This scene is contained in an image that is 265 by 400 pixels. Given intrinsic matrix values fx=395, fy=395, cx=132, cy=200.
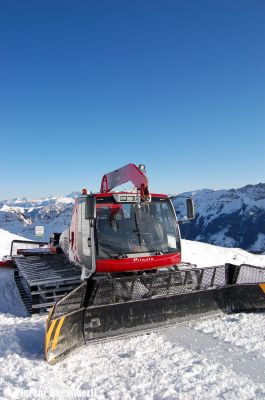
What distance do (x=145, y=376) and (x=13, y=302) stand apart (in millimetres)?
6253

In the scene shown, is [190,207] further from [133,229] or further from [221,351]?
[221,351]

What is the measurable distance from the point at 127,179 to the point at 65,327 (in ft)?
14.5

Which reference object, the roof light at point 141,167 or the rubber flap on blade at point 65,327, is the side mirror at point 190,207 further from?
the rubber flap on blade at point 65,327

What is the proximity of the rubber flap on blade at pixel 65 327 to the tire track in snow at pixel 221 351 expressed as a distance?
1492mm

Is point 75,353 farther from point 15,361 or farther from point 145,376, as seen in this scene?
point 145,376

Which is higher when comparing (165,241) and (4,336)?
(165,241)

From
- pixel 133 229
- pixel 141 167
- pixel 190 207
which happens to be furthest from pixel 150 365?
pixel 141 167

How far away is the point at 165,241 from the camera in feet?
27.3

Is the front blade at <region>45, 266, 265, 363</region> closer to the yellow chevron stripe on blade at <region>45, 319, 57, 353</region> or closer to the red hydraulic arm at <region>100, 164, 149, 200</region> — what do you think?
the yellow chevron stripe on blade at <region>45, 319, 57, 353</region>

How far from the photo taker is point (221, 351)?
19.0 feet

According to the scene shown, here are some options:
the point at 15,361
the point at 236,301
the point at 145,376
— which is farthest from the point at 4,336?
the point at 236,301

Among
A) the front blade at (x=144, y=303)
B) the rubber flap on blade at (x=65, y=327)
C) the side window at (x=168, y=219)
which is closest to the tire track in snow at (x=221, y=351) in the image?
the front blade at (x=144, y=303)

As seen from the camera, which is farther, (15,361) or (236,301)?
(236,301)

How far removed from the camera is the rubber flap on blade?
5312 millimetres
